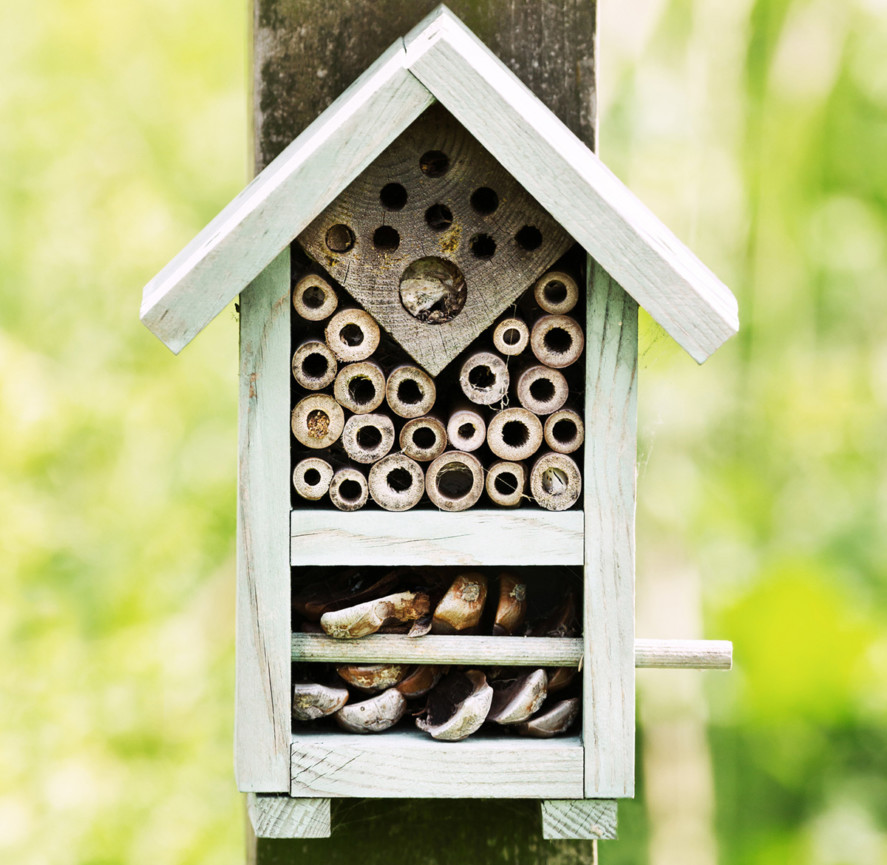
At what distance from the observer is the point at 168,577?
3227mm

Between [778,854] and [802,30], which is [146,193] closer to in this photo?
[802,30]

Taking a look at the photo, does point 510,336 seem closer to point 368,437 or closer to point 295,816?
point 368,437

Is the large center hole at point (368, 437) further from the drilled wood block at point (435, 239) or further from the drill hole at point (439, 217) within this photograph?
the drill hole at point (439, 217)

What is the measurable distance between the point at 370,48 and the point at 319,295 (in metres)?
0.38

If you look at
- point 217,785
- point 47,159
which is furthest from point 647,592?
point 47,159

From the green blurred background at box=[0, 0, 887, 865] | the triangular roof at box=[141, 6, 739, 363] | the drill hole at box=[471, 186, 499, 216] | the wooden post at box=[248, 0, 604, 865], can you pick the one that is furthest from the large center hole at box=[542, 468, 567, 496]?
the green blurred background at box=[0, 0, 887, 865]

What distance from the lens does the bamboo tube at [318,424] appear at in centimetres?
119

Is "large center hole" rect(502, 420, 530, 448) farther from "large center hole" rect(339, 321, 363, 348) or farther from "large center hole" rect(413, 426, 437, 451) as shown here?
"large center hole" rect(339, 321, 363, 348)

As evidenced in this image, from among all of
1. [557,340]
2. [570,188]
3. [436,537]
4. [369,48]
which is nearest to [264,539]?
[436,537]

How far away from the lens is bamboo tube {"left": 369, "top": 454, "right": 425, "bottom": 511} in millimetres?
1202

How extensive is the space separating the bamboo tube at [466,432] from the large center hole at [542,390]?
8 centimetres

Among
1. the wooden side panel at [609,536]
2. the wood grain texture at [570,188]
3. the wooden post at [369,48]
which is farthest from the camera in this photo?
the wooden post at [369,48]

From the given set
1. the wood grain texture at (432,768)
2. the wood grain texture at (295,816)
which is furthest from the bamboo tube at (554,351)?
the wood grain texture at (295,816)

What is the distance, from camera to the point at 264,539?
1.18 m
